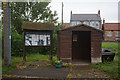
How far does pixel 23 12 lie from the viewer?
18.5 metres

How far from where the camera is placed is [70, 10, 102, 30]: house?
46.4 m

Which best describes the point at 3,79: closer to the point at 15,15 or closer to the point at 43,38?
the point at 43,38

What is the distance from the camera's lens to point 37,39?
9.15m

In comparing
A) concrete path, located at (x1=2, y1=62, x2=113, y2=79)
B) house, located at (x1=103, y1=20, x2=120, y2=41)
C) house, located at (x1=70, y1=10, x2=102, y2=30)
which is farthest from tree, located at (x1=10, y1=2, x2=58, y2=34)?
house, located at (x1=103, y1=20, x2=120, y2=41)

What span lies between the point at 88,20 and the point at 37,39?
131 feet

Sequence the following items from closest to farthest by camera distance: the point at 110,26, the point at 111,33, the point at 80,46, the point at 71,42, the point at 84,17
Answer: the point at 71,42 → the point at 80,46 → the point at 111,33 → the point at 110,26 → the point at 84,17

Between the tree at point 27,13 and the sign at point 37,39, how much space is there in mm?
9462

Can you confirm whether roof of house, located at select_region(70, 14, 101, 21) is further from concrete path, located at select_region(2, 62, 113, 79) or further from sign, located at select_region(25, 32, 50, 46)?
concrete path, located at select_region(2, 62, 113, 79)

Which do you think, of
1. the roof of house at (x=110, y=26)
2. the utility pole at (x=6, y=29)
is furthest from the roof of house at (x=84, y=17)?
the utility pole at (x=6, y=29)

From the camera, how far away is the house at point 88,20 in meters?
46.4

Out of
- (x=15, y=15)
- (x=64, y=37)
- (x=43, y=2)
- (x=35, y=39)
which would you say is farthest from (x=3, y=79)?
(x=43, y=2)

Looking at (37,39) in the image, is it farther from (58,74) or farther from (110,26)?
(110,26)

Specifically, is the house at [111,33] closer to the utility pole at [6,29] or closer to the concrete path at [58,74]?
the concrete path at [58,74]

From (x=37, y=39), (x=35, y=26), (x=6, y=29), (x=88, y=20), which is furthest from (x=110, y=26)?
(x=6, y=29)
